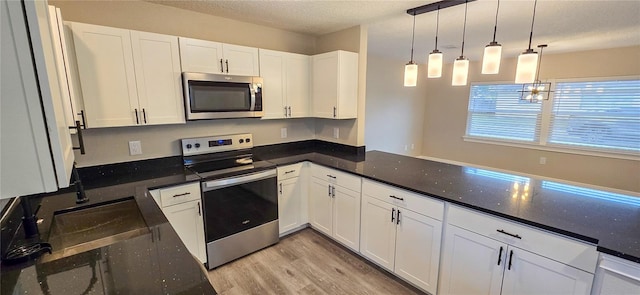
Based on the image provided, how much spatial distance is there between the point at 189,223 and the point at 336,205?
1.34 m

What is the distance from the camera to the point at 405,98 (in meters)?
6.18

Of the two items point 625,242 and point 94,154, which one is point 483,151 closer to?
point 625,242

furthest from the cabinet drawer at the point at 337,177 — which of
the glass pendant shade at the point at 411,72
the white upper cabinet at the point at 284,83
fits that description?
the glass pendant shade at the point at 411,72

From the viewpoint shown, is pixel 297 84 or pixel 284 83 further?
pixel 297 84

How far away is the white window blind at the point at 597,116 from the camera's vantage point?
4.23 meters

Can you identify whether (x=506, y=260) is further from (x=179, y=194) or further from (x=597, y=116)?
(x=597, y=116)

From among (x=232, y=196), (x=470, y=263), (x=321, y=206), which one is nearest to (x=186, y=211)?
(x=232, y=196)

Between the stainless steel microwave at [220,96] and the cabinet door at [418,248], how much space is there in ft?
5.61

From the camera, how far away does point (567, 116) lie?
15.7 ft

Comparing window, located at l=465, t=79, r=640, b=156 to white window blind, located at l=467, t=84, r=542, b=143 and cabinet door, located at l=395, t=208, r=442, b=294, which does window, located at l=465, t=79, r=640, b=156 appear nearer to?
white window blind, located at l=467, t=84, r=542, b=143

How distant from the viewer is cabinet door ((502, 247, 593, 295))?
53.4 inches

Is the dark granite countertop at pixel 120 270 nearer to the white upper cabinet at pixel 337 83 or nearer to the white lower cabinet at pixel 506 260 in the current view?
the white lower cabinet at pixel 506 260

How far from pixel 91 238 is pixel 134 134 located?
46.3 inches

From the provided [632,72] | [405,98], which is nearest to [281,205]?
[405,98]
